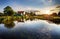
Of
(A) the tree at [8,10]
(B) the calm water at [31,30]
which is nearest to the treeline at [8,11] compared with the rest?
(A) the tree at [8,10]

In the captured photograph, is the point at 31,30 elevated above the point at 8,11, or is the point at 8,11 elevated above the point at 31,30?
the point at 8,11

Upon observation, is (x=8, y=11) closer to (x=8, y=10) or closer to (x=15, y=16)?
(x=8, y=10)

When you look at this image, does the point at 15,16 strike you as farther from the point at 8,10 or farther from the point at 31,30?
Answer: the point at 31,30

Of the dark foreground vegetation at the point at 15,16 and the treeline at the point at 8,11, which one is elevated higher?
the treeline at the point at 8,11

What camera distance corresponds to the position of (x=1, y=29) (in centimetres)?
195

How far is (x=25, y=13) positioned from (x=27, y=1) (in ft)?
0.60

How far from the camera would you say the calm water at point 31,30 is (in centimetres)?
191

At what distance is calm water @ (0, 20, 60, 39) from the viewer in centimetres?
191

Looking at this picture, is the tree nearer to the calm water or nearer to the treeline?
the treeline

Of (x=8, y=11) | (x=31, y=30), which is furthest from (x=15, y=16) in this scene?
(x=31, y=30)

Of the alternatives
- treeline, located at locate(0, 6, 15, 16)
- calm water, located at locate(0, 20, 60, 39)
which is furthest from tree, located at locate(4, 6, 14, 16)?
calm water, located at locate(0, 20, 60, 39)

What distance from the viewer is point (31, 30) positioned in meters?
1.94

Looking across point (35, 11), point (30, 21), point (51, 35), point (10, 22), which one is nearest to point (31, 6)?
point (35, 11)

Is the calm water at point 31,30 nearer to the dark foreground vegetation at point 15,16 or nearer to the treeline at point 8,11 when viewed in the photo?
the dark foreground vegetation at point 15,16
